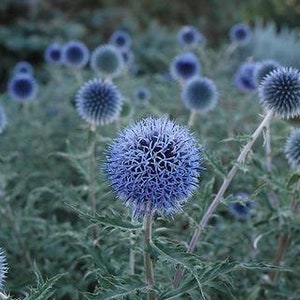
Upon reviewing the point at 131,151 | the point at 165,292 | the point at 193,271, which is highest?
the point at 131,151

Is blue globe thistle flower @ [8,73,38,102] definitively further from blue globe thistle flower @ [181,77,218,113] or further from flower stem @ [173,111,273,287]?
flower stem @ [173,111,273,287]

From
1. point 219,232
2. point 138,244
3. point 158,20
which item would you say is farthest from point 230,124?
point 158,20

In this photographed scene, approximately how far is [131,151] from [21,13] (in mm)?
8001

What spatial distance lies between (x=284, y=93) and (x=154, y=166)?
1.03 meters

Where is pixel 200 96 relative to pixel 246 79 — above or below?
below

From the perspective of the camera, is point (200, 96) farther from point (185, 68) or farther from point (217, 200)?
point (217, 200)

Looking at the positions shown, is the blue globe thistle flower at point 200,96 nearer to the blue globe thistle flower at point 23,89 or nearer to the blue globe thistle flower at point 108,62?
the blue globe thistle flower at point 108,62

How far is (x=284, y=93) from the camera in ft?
8.24

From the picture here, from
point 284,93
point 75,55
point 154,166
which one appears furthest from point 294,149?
point 75,55

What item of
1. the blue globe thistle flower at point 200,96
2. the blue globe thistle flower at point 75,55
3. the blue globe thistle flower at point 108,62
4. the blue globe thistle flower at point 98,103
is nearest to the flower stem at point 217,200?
the blue globe thistle flower at point 98,103

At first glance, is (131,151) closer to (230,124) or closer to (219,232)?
(219,232)

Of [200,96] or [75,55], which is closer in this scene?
[200,96]

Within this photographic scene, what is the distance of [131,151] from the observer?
1.77m

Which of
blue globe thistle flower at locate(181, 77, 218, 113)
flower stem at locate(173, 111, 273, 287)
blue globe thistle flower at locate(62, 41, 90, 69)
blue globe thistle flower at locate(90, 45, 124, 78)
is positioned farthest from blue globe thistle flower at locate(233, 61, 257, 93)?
flower stem at locate(173, 111, 273, 287)
